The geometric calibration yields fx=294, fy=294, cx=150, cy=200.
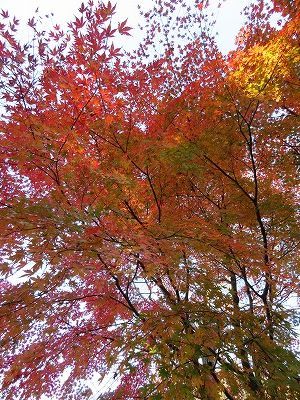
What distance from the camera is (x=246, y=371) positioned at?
3.91 m

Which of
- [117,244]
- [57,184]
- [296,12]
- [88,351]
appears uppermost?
[296,12]

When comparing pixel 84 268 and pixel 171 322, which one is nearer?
pixel 84 268

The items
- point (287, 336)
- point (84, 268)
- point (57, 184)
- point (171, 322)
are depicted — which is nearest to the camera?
point (84, 268)

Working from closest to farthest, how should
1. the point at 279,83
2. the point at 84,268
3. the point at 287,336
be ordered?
the point at 84,268 < the point at 287,336 < the point at 279,83

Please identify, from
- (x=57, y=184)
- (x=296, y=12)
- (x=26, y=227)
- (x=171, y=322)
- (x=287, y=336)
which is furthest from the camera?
(x=296, y=12)

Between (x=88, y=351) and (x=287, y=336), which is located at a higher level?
(x=287, y=336)

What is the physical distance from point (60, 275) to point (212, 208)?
3.57 meters

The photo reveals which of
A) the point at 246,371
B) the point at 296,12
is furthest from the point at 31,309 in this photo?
the point at 296,12

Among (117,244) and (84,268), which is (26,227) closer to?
(84,268)

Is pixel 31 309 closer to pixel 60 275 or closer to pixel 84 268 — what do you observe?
pixel 60 275

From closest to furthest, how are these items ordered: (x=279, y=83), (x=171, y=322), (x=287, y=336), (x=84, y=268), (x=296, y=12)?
(x=84, y=268)
(x=171, y=322)
(x=287, y=336)
(x=279, y=83)
(x=296, y=12)

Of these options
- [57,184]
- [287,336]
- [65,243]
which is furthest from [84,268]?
[287,336]

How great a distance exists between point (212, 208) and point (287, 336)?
8.72 ft

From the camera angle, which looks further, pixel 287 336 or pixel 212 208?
pixel 212 208
